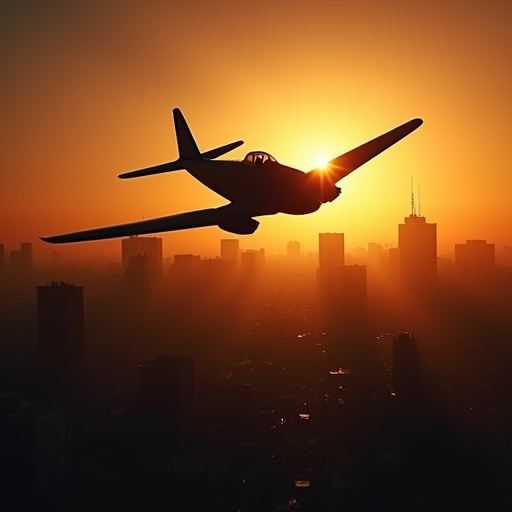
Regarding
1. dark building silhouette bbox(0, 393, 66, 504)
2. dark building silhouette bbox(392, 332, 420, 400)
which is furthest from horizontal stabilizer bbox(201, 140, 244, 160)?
dark building silhouette bbox(392, 332, 420, 400)

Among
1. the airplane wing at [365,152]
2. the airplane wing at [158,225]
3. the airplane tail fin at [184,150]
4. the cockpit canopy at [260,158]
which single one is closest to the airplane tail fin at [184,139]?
the airplane tail fin at [184,150]

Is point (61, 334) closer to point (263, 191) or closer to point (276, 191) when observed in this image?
point (263, 191)

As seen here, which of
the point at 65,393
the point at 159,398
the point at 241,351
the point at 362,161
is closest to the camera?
the point at 362,161

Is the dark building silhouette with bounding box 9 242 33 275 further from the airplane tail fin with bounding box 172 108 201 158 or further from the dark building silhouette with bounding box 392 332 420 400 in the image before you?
the airplane tail fin with bounding box 172 108 201 158

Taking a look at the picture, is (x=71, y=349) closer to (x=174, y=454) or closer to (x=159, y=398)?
(x=159, y=398)

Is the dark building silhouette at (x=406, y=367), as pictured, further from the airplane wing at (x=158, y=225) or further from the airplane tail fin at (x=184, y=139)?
the airplane wing at (x=158, y=225)

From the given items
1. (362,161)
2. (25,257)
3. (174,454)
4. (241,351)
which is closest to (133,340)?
(241,351)

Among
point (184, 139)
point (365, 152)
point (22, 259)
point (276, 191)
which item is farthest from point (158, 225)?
point (22, 259)
